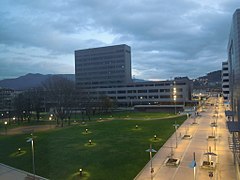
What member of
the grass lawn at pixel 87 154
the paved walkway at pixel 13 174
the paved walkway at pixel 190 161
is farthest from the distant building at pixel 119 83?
the paved walkway at pixel 13 174

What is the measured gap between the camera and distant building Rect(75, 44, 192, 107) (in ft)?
313

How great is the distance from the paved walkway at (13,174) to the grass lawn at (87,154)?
30.6 inches

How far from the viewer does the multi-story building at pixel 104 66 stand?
121 m

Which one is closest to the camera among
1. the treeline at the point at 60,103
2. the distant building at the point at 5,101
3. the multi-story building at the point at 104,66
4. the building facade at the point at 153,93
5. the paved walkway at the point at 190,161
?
the paved walkway at the point at 190,161

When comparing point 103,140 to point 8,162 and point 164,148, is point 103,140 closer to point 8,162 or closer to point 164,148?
point 164,148

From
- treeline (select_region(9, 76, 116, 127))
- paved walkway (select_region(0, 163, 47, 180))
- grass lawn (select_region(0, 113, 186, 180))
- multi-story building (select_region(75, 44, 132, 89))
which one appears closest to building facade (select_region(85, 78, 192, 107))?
multi-story building (select_region(75, 44, 132, 89))

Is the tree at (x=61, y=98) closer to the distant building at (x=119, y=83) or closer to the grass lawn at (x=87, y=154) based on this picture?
the grass lawn at (x=87, y=154)

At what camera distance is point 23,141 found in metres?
32.1

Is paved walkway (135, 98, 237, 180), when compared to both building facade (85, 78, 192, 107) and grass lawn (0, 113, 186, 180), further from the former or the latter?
building facade (85, 78, 192, 107)

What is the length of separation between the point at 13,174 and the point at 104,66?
10860 centimetres

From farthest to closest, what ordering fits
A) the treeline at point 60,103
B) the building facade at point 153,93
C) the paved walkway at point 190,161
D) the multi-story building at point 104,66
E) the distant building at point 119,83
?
the multi-story building at point 104,66, the distant building at point 119,83, the building facade at point 153,93, the treeline at point 60,103, the paved walkway at point 190,161

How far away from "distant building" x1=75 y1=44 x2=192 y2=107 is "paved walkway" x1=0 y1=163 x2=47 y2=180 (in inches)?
2733

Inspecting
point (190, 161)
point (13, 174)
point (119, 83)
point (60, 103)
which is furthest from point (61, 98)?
point (119, 83)

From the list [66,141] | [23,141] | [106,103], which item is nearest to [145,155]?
[66,141]
